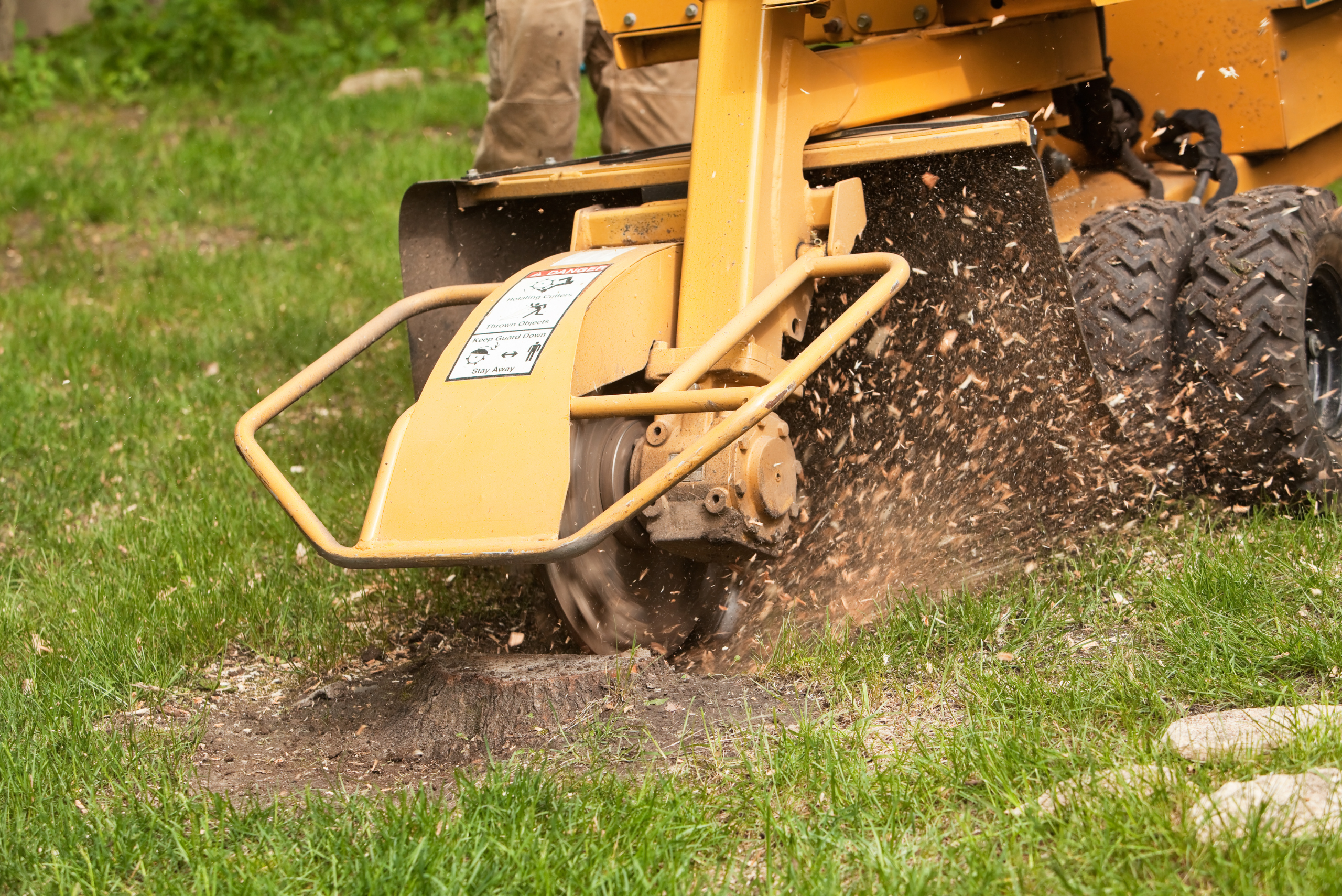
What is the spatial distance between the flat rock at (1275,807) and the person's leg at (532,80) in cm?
305

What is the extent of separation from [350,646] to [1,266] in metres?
4.28

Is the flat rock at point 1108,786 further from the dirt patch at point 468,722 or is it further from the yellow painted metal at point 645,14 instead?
the yellow painted metal at point 645,14

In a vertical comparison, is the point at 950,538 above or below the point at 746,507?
below

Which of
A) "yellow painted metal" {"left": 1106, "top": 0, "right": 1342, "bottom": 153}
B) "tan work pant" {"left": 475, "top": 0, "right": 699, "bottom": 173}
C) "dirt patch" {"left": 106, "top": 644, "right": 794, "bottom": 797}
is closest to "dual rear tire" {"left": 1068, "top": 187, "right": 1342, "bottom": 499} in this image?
"yellow painted metal" {"left": 1106, "top": 0, "right": 1342, "bottom": 153}

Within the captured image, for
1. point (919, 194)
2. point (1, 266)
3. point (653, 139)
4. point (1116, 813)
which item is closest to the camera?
point (1116, 813)

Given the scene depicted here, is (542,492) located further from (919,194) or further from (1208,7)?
(1208,7)

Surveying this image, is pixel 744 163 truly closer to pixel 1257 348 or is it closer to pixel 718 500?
pixel 718 500

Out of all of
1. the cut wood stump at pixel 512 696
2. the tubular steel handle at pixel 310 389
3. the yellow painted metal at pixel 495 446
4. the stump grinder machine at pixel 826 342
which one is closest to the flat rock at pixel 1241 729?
the stump grinder machine at pixel 826 342

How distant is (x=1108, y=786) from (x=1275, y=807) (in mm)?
221

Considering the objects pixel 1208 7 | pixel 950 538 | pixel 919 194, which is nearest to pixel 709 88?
pixel 919 194

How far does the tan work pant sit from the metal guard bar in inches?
71.3

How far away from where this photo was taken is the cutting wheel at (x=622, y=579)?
2463 millimetres

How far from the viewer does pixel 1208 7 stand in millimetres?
3861

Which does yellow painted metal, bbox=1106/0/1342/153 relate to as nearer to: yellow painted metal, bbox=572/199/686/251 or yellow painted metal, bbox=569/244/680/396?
yellow painted metal, bbox=572/199/686/251
